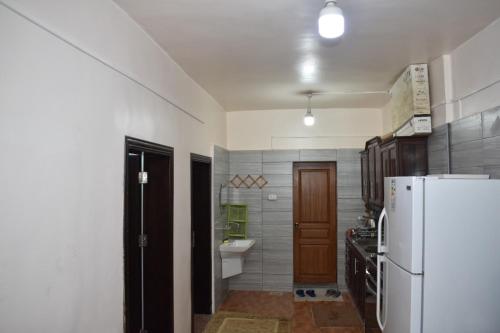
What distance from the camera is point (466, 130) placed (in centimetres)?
272

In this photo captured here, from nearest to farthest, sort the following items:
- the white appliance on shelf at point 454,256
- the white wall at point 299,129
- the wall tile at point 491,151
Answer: the white appliance on shelf at point 454,256 < the wall tile at point 491,151 < the white wall at point 299,129

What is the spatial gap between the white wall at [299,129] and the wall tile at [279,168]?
10.6 inches

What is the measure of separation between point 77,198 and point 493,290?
2.41 meters

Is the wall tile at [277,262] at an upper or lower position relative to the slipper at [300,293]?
upper

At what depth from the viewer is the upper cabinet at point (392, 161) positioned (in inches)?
132

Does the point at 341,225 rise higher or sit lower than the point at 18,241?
lower

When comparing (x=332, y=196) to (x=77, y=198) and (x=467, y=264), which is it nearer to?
(x=467, y=264)

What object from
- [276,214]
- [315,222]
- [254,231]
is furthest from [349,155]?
[254,231]

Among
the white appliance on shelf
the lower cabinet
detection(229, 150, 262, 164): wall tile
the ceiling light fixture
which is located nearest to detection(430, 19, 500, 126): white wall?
the white appliance on shelf

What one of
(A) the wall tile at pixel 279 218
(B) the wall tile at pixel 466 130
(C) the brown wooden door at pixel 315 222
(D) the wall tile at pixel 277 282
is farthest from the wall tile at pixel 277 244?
(B) the wall tile at pixel 466 130

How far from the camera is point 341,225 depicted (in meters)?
5.26

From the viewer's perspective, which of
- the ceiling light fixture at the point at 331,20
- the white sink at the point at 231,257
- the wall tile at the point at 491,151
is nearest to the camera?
the ceiling light fixture at the point at 331,20

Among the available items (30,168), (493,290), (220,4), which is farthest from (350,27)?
(30,168)

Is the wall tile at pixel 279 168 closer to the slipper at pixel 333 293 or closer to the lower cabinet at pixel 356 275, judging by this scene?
the lower cabinet at pixel 356 275
